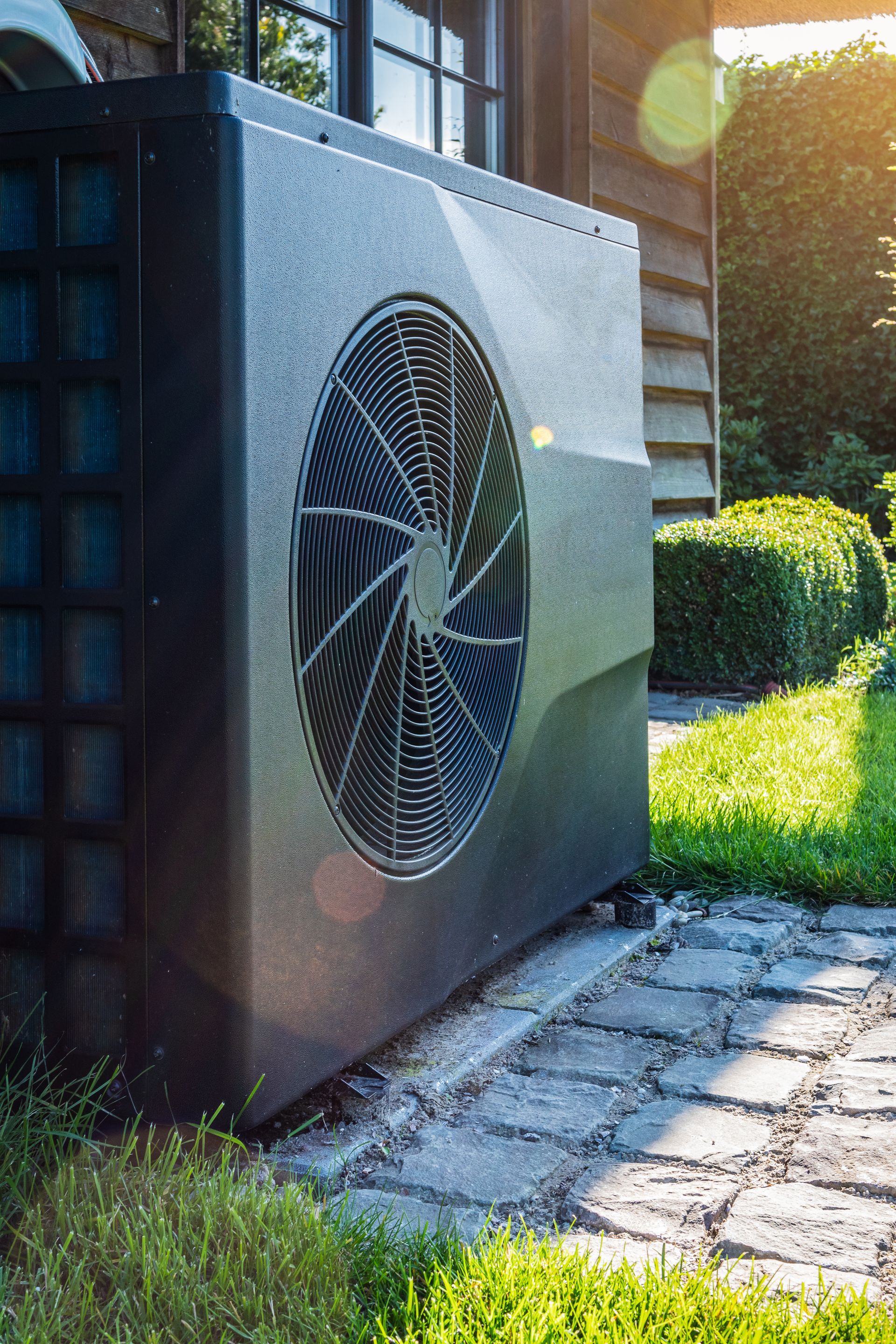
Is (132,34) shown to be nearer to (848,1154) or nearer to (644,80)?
(848,1154)

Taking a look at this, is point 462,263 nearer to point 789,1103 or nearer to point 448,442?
point 448,442

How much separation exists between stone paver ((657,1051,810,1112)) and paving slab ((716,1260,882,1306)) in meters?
0.44

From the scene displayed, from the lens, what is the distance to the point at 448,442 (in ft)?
6.28

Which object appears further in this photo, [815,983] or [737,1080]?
[815,983]

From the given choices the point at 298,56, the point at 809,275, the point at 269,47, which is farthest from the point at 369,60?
the point at 809,275

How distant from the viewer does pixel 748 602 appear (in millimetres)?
5754

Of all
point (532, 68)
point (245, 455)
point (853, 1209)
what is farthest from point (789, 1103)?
point (532, 68)

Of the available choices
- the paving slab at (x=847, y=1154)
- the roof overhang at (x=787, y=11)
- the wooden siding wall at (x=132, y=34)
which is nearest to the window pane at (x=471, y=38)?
the wooden siding wall at (x=132, y=34)

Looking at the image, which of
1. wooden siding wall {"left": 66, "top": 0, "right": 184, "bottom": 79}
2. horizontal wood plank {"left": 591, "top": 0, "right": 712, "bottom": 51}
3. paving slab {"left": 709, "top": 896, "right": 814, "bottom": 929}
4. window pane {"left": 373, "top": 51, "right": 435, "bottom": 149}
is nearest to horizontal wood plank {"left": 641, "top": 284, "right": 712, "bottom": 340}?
horizontal wood plank {"left": 591, "top": 0, "right": 712, "bottom": 51}

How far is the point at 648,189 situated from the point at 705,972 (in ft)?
13.9

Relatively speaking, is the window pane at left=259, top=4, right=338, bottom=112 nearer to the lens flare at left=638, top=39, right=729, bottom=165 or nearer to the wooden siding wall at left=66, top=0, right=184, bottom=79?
the wooden siding wall at left=66, top=0, right=184, bottom=79

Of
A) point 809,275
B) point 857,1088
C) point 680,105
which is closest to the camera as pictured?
point 857,1088

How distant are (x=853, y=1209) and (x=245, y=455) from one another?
1.11 meters

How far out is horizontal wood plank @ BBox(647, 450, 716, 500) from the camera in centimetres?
627
